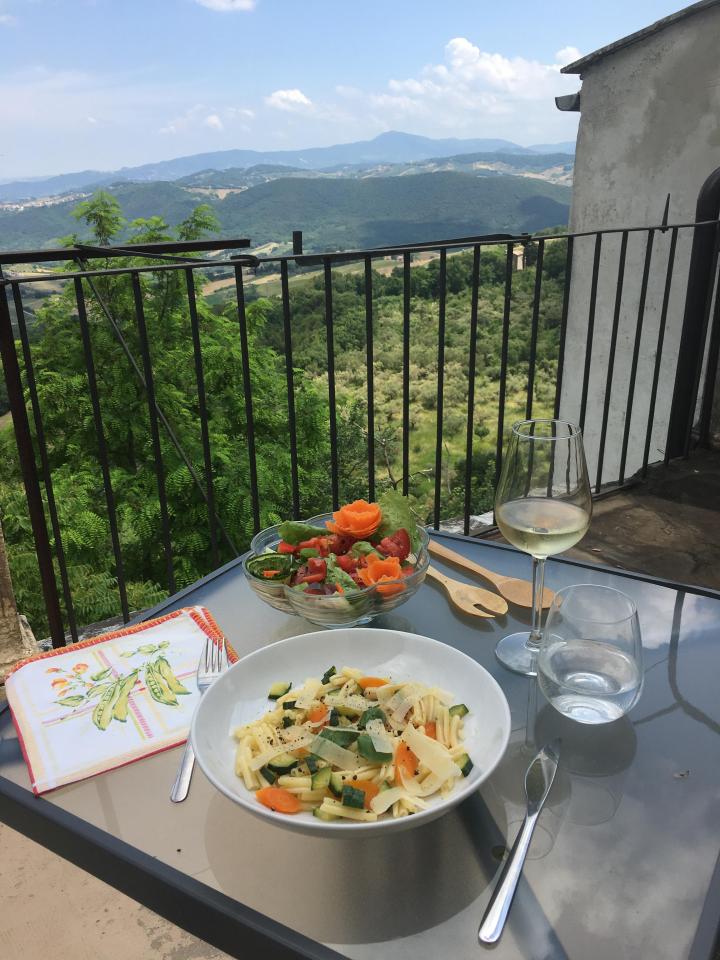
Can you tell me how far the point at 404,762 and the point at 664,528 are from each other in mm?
2441

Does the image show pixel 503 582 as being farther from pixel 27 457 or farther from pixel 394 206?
pixel 394 206

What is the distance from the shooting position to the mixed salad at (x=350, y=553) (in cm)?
91

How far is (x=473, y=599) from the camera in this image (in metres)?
1.03

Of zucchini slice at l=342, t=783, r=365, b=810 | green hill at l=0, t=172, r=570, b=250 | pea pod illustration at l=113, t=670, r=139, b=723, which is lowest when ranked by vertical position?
pea pod illustration at l=113, t=670, r=139, b=723

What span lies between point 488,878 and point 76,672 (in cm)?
58

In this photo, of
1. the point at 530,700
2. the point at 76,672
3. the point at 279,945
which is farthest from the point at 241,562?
the point at 279,945

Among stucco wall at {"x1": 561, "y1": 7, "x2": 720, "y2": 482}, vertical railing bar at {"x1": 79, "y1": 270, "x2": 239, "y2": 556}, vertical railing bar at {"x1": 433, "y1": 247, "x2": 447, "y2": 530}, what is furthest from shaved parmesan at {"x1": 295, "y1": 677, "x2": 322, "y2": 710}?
stucco wall at {"x1": 561, "y1": 7, "x2": 720, "y2": 482}

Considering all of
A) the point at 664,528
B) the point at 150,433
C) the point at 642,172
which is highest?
the point at 642,172

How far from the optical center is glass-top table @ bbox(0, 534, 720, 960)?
52 centimetres

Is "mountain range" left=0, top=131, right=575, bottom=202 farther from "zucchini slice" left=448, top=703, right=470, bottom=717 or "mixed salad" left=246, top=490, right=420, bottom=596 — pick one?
"zucchini slice" left=448, top=703, right=470, bottom=717

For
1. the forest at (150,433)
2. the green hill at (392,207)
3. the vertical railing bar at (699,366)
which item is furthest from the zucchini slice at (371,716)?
the green hill at (392,207)

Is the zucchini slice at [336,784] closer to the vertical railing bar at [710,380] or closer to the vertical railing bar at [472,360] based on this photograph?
the vertical railing bar at [472,360]

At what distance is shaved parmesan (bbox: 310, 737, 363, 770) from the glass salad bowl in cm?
26

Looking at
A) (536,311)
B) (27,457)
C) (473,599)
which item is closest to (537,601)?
(473,599)
